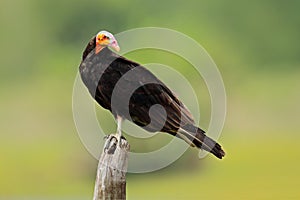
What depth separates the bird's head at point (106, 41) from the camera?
3.16 meters

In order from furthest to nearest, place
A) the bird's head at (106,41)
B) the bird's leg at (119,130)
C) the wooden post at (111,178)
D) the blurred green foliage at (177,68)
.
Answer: the blurred green foliage at (177,68)
the bird's head at (106,41)
the bird's leg at (119,130)
the wooden post at (111,178)

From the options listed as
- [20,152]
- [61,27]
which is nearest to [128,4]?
[61,27]

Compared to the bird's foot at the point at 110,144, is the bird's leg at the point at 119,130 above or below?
above

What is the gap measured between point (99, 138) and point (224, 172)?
17.1 ft

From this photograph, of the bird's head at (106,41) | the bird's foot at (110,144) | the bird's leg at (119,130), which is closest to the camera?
the bird's foot at (110,144)

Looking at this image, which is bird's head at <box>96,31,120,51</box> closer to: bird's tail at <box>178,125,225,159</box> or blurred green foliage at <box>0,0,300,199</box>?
bird's tail at <box>178,125,225,159</box>

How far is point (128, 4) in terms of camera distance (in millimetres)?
11219

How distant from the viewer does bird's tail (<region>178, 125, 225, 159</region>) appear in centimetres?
297

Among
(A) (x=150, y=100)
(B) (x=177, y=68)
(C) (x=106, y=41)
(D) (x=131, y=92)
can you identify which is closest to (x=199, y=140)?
(A) (x=150, y=100)

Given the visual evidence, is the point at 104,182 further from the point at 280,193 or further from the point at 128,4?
the point at 128,4

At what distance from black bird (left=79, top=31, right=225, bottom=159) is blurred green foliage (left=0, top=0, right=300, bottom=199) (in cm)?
363

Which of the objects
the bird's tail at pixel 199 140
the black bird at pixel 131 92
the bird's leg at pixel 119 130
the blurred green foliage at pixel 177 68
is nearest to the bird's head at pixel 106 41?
the black bird at pixel 131 92

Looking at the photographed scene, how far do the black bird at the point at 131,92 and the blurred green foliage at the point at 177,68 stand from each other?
11.9ft

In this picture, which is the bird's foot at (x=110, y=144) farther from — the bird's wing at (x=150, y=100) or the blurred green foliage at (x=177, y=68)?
the blurred green foliage at (x=177, y=68)
